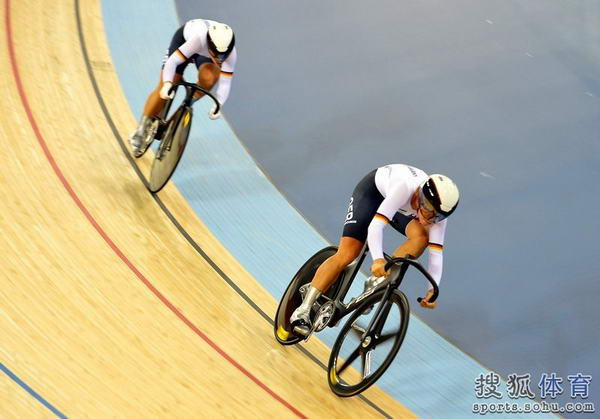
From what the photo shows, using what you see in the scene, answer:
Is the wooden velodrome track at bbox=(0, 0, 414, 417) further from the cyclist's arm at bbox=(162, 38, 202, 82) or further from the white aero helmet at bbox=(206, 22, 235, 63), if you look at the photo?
the white aero helmet at bbox=(206, 22, 235, 63)

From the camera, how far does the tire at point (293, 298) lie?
448 cm

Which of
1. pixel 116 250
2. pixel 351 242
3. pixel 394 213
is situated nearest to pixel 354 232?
pixel 351 242

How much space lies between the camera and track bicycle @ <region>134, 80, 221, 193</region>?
4949mm

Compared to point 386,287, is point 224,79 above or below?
above

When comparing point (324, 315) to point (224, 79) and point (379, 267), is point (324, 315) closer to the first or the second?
point (379, 267)

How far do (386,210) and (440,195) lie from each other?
1.15ft

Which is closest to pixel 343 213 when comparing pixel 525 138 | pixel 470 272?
pixel 470 272

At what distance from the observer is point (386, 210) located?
155 inches

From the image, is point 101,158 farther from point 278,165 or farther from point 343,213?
point 343,213

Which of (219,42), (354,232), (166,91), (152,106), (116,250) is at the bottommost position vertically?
Answer: (116,250)

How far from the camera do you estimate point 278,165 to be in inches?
239

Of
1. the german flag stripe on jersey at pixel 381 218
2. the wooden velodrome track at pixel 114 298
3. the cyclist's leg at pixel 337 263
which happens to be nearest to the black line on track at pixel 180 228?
the wooden velodrome track at pixel 114 298

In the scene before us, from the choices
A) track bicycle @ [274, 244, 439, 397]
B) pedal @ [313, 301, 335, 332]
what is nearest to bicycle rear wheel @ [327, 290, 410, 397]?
track bicycle @ [274, 244, 439, 397]

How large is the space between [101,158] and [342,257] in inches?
84.8
